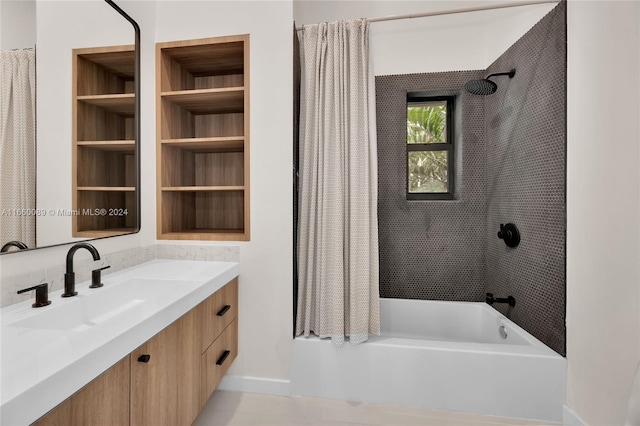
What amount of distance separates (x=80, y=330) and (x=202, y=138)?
54.5 inches

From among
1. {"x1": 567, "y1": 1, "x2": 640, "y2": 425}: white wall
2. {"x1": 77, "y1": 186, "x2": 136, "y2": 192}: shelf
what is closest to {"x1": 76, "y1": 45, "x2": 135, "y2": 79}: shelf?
{"x1": 77, "y1": 186, "x2": 136, "y2": 192}: shelf

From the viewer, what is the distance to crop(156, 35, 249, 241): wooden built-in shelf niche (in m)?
1.96

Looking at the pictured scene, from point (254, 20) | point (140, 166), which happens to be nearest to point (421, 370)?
point (140, 166)

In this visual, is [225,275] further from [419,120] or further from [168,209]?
[419,120]

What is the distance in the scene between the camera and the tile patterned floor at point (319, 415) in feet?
5.53

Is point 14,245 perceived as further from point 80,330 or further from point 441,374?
point 441,374

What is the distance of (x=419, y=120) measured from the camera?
2.75 metres

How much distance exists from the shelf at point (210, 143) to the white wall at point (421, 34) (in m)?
1.25

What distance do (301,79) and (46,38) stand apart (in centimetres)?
123

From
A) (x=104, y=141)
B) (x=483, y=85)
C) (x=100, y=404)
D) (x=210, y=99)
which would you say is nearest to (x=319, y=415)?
(x=100, y=404)

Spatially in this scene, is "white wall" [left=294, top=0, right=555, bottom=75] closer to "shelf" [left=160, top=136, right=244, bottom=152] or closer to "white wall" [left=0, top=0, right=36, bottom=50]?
"shelf" [left=160, top=136, right=244, bottom=152]

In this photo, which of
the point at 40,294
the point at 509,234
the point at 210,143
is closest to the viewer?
the point at 40,294

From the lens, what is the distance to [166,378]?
3.85 ft

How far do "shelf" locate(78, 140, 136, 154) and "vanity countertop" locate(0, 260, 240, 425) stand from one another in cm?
66
